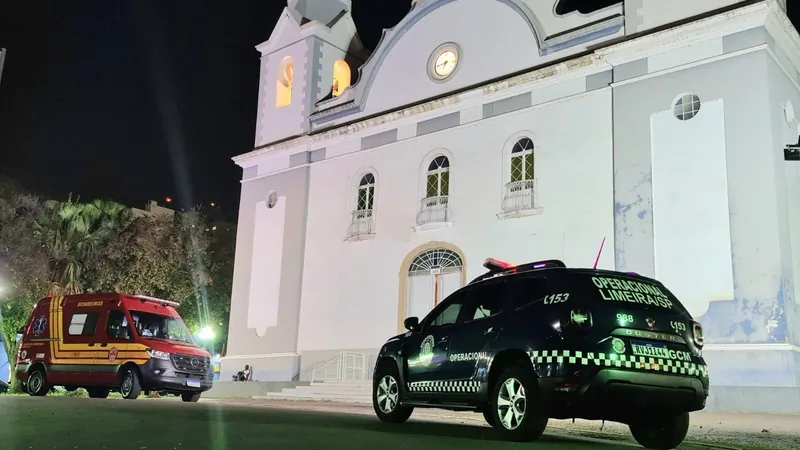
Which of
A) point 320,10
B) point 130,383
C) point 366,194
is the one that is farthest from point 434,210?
point 320,10

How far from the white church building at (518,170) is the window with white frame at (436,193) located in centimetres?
7

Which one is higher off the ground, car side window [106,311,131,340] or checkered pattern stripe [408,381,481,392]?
car side window [106,311,131,340]

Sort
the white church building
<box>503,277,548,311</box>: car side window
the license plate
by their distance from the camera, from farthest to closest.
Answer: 1. the white church building
2. <box>503,277,548,311</box>: car side window
3. the license plate

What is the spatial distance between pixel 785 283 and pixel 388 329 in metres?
10.7

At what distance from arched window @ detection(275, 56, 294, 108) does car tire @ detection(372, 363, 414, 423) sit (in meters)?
18.9

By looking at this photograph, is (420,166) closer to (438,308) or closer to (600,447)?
(438,308)

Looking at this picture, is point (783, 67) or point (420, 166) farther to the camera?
point (420, 166)

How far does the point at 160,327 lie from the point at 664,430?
11.9 metres

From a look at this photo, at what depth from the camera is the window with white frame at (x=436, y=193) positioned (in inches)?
857

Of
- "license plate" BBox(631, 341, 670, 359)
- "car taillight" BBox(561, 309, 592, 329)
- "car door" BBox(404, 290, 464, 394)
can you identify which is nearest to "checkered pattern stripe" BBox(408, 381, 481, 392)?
"car door" BBox(404, 290, 464, 394)

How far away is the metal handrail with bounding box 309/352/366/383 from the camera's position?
2214cm

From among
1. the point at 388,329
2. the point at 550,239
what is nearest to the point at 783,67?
the point at 550,239

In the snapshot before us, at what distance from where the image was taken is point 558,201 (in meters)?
19.3

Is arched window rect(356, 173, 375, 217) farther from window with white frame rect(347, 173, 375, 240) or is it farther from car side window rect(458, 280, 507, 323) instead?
car side window rect(458, 280, 507, 323)
